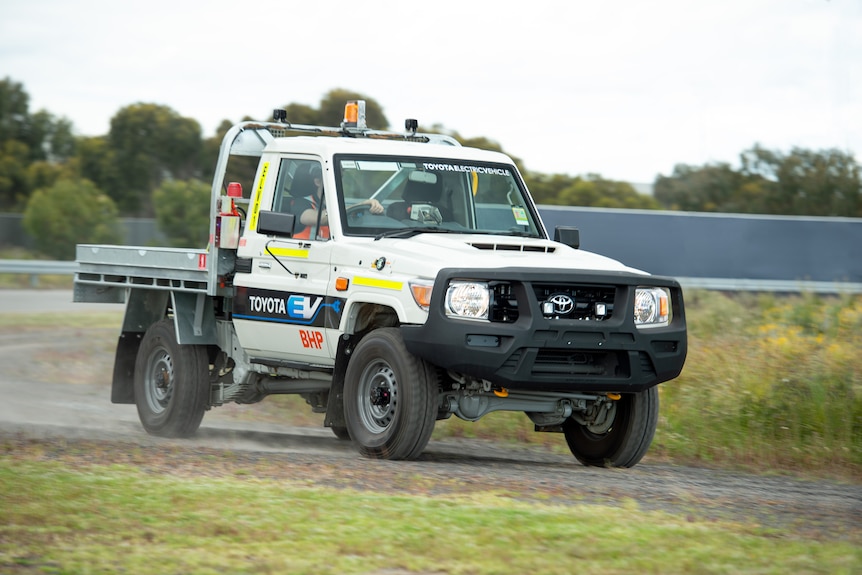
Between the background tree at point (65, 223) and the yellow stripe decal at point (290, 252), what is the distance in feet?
94.4

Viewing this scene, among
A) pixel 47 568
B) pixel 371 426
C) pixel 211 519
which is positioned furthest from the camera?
pixel 371 426

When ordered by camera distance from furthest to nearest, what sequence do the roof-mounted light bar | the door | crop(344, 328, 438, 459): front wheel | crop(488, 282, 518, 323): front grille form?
the roof-mounted light bar, the door, crop(344, 328, 438, 459): front wheel, crop(488, 282, 518, 323): front grille

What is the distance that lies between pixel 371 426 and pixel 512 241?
172cm

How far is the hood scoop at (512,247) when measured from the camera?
8995 mm

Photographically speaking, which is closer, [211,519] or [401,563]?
[401,563]

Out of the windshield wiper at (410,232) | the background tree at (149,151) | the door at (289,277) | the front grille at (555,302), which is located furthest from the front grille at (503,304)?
the background tree at (149,151)

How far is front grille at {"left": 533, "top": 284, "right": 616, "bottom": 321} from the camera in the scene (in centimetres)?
824

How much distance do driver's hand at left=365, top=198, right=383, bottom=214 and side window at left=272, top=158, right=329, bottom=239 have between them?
36 centimetres

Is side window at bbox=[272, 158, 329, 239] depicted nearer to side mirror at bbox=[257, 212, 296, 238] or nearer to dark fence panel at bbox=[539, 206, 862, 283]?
side mirror at bbox=[257, 212, 296, 238]

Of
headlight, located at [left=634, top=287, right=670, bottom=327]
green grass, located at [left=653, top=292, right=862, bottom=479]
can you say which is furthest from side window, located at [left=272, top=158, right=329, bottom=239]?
green grass, located at [left=653, top=292, right=862, bottom=479]

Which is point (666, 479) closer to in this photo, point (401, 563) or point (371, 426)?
point (371, 426)

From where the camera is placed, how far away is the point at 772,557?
18.8 feet

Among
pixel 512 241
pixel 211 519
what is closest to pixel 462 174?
pixel 512 241

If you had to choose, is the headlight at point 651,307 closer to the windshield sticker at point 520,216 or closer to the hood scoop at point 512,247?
the hood scoop at point 512,247
